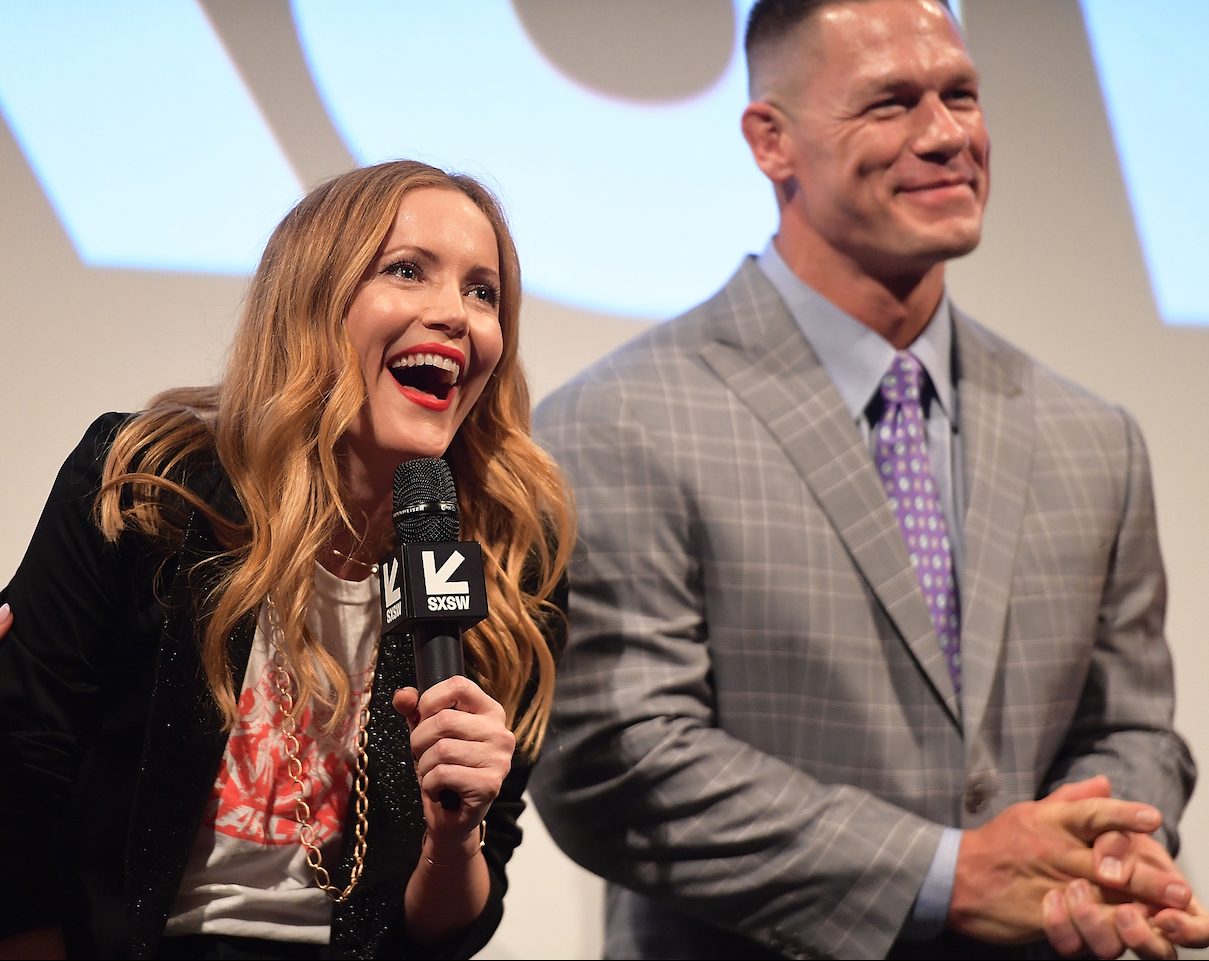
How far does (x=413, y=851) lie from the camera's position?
61.2 inches

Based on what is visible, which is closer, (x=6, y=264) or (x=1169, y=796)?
(x=6, y=264)

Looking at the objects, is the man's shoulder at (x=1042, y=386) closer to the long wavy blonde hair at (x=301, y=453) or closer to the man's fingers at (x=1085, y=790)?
the man's fingers at (x=1085, y=790)

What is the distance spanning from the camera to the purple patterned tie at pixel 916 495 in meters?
1.93

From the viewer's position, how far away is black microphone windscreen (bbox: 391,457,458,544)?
126 cm

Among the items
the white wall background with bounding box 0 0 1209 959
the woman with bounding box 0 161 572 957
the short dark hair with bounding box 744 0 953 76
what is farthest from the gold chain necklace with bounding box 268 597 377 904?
the short dark hair with bounding box 744 0 953 76

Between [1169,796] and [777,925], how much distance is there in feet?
1.91

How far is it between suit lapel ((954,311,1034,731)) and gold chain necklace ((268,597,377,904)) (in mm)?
773

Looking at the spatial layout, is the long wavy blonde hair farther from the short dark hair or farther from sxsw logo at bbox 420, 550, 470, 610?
the short dark hair

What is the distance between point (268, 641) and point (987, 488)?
38.6 inches

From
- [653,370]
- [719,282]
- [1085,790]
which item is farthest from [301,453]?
[719,282]

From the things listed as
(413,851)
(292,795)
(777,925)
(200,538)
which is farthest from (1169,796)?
(200,538)

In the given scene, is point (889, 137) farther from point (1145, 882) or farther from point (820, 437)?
point (1145, 882)

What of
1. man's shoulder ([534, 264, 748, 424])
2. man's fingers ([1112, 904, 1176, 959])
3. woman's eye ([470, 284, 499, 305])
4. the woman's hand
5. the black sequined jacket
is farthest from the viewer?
man's shoulder ([534, 264, 748, 424])

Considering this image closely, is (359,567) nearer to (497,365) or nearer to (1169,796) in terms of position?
(497,365)
